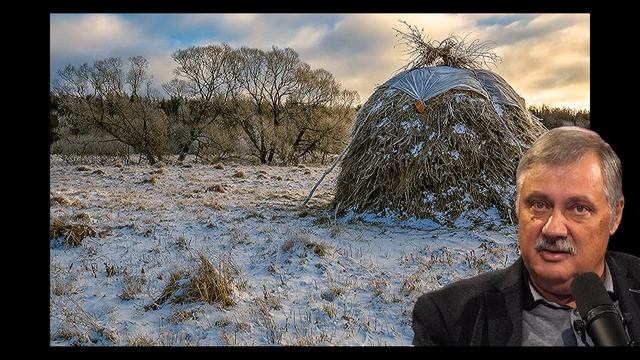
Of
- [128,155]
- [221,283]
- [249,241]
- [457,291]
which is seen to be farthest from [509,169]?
[128,155]

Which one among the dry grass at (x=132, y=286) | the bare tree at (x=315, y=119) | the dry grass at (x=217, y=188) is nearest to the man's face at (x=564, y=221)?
the dry grass at (x=132, y=286)

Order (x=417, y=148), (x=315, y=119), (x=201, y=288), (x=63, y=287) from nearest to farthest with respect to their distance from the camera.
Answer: (x=201, y=288), (x=63, y=287), (x=417, y=148), (x=315, y=119)

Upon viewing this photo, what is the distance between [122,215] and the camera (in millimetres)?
9031

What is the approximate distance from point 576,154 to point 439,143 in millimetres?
6700

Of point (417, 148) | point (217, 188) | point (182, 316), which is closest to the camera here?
point (182, 316)

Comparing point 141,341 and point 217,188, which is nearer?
point 141,341

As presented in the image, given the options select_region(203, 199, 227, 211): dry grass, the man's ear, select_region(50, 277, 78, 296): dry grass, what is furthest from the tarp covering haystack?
the man's ear

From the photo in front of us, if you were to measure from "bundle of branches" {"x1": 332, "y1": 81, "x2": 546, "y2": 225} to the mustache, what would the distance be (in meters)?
6.30

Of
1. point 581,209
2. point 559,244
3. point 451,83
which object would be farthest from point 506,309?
point 451,83

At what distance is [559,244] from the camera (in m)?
1.72

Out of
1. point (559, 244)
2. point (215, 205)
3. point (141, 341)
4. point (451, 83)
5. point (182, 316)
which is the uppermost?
point (451, 83)

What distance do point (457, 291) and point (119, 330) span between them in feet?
12.5

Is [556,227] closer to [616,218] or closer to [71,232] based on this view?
[616,218]

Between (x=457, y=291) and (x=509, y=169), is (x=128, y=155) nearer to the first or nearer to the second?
(x=509, y=169)
